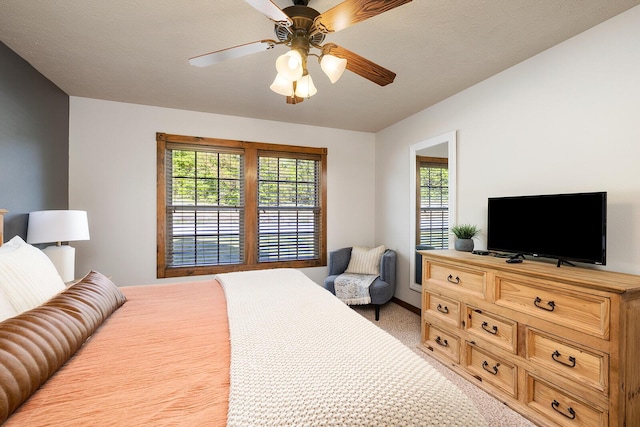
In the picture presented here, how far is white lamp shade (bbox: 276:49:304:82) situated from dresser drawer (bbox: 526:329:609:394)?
2205 mm

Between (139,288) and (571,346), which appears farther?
(139,288)

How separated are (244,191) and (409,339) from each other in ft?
8.89

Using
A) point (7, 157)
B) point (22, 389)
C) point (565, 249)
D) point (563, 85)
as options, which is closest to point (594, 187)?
point (565, 249)

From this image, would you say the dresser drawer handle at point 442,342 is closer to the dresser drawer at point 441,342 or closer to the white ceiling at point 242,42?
the dresser drawer at point 441,342

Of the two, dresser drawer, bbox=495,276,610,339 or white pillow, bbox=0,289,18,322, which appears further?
dresser drawer, bbox=495,276,610,339

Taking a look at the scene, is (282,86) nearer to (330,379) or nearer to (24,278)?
(330,379)

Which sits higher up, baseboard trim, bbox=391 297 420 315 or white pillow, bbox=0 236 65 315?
white pillow, bbox=0 236 65 315

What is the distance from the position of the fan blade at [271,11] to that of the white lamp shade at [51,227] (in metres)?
2.33

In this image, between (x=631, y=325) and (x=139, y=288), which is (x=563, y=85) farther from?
(x=139, y=288)

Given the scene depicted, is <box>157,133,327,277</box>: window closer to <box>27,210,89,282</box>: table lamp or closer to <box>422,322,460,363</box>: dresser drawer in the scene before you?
<box>27,210,89,282</box>: table lamp

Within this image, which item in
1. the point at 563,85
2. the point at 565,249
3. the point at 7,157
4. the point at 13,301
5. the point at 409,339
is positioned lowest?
the point at 409,339

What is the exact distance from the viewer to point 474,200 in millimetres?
2883

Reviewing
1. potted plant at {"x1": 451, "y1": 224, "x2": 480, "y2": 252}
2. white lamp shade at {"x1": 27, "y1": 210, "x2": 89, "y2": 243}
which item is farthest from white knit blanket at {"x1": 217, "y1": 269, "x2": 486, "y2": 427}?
white lamp shade at {"x1": 27, "y1": 210, "x2": 89, "y2": 243}

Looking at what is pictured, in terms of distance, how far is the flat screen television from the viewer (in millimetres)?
1781
